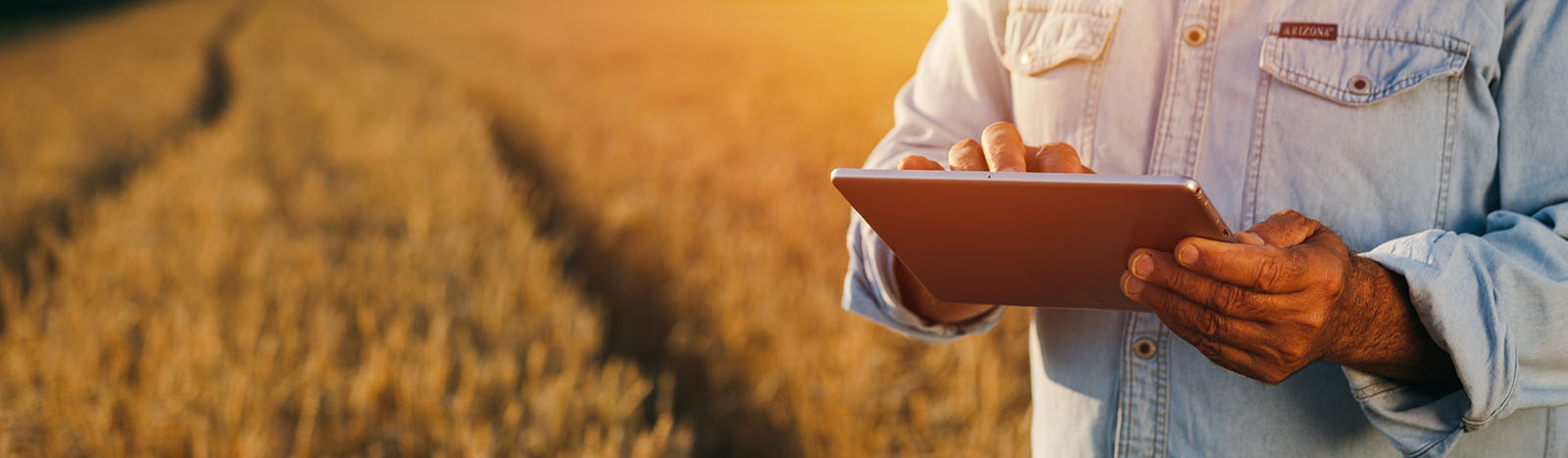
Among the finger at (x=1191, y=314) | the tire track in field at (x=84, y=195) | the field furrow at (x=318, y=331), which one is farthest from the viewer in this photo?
the tire track in field at (x=84, y=195)

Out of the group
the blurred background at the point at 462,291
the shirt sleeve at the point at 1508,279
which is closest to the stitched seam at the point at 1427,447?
the shirt sleeve at the point at 1508,279

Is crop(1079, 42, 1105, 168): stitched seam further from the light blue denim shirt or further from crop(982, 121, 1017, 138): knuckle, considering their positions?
crop(982, 121, 1017, 138): knuckle

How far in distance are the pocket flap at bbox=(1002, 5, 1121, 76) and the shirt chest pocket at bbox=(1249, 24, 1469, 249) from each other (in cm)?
17

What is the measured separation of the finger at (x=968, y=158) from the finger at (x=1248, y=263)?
0.21m

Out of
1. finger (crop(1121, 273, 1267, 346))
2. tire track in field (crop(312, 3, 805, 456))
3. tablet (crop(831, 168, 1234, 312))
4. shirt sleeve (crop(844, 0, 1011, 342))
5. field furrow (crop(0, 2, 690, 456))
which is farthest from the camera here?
tire track in field (crop(312, 3, 805, 456))

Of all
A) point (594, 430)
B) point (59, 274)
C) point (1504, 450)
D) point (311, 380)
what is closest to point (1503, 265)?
point (1504, 450)

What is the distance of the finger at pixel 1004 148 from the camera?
95 cm

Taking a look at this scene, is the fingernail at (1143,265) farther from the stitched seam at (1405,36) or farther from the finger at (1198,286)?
the stitched seam at (1405,36)

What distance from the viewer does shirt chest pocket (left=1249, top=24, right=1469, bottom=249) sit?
3.49ft

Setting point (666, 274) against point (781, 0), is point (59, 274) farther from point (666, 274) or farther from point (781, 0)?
point (781, 0)

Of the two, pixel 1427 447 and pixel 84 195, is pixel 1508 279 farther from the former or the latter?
pixel 84 195

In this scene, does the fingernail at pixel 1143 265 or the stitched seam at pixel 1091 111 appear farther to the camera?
the stitched seam at pixel 1091 111

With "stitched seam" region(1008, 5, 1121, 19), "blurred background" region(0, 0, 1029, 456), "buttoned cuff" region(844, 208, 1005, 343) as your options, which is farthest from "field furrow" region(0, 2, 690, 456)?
"stitched seam" region(1008, 5, 1121, 19)

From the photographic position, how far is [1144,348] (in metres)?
1.20
